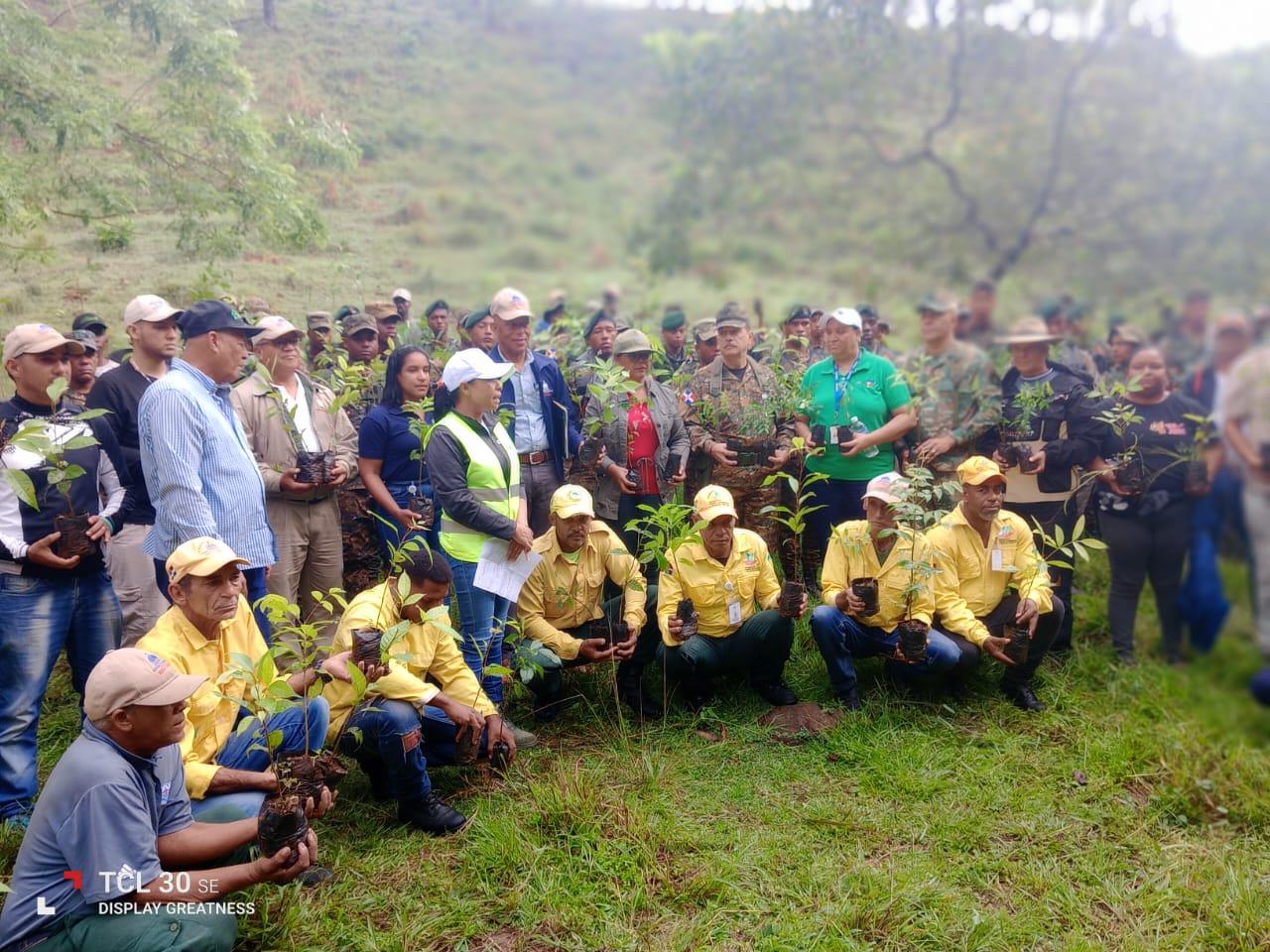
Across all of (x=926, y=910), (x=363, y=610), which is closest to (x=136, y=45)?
(x=363, y=610)

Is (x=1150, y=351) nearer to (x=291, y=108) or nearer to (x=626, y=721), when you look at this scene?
(x=626, y=721)

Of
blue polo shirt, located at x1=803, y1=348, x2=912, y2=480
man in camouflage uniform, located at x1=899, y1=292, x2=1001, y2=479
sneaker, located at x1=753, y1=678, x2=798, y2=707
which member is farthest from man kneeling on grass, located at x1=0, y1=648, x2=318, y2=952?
man in camouflage uniform, located at x1=899, y1=292, x2=1001, y2=479

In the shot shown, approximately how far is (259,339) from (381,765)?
2406 mm

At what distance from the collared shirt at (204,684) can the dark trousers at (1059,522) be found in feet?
13.8

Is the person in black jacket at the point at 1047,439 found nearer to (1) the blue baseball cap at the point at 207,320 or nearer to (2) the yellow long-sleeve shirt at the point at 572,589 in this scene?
(2) the yellow long-sleeve shirt at the point at 572,589

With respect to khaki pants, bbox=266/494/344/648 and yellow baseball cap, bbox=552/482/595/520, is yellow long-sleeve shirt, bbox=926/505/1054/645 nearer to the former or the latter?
yellow baseball cap, bbox=552/482/595/520

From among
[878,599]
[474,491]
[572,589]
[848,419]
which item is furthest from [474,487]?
[848,419]

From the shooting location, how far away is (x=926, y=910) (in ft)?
10.7

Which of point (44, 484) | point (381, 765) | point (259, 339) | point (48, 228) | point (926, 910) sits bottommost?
point (926, 910)

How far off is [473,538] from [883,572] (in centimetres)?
209

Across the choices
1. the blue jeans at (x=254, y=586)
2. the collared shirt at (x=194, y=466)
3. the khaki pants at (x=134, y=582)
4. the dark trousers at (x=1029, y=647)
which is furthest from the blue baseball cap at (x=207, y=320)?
the dark trousers at (x=1029, y=647)

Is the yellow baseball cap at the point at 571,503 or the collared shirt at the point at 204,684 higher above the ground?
the yellow baseball cap at the point at 571,503

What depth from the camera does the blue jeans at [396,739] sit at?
11.3 ft

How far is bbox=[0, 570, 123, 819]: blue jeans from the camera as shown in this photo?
3.44 meters
